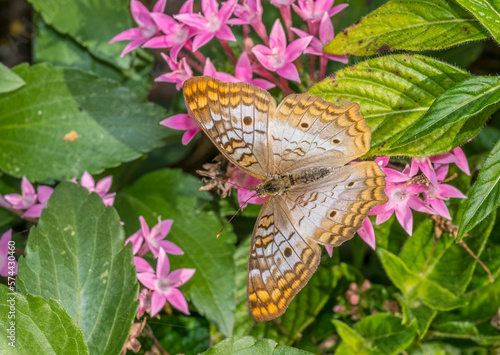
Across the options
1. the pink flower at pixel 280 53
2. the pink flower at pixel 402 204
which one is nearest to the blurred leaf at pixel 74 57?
the pink flower at pixel 280 53

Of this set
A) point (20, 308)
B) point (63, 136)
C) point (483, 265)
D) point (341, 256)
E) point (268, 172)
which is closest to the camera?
point (20, 308)

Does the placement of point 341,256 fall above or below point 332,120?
below

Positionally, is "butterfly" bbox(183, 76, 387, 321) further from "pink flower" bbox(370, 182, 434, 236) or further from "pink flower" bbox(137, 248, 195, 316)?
"pink flower" bbox(137, 248, 195, 316)

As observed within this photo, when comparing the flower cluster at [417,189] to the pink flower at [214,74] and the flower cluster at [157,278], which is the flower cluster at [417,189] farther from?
the flower cluster at [157,278]

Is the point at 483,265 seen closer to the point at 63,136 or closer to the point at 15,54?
the point at 63,136

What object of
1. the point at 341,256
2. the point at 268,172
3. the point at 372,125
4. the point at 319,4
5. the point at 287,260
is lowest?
the point at 341,256

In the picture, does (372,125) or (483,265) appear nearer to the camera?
(372,125)

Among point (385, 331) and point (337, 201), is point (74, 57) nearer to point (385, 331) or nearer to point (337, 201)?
point (337, 201)

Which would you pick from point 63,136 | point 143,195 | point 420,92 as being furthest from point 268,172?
point 63,136
